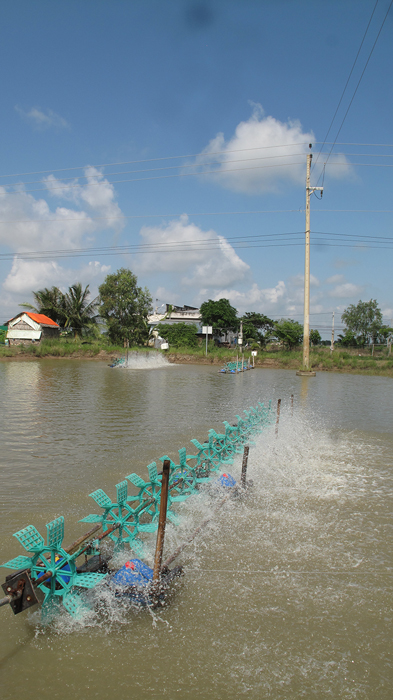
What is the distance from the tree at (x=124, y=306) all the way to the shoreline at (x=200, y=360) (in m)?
4.74

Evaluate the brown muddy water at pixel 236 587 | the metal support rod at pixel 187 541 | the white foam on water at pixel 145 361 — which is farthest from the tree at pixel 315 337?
the metal support rod at pixel 187 541

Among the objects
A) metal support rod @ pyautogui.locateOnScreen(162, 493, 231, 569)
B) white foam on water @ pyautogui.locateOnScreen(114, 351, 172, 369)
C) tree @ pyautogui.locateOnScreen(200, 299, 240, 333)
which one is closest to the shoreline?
white foam on water @ pyautogui.locateOnScreen(114, 351, 172, 369)

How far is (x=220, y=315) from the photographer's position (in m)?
61.4

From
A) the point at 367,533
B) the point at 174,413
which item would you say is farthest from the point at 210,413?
the point at 367,533

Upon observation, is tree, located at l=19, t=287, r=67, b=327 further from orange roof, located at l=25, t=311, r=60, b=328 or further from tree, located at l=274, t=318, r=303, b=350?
tree, located at l=274, t=318, r=303, b=350

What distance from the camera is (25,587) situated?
3.89 metres

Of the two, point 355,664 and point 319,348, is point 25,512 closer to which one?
point 355,664

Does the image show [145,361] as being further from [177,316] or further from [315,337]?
[315,337]

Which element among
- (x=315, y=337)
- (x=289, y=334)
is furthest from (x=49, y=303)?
(x=315, y=337)

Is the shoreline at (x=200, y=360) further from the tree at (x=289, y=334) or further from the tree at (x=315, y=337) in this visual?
the tree at (x=315, y=337)

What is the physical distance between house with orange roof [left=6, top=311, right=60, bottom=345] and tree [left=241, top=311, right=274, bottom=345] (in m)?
28.7

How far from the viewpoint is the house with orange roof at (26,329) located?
48594 millimetres

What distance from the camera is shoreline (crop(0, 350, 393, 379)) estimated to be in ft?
143

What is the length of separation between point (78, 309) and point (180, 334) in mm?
14027
